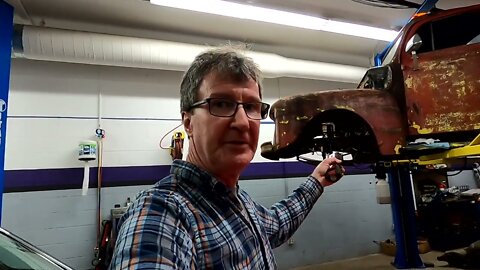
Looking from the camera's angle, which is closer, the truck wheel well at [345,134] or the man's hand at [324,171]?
the man's hand at [324,171]

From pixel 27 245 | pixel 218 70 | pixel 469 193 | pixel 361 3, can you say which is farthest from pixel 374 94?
pixel 469 193

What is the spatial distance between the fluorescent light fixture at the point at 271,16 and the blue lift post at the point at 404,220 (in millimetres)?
1939

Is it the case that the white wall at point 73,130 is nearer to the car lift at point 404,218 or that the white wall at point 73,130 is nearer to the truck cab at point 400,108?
the car lift at point 404,218

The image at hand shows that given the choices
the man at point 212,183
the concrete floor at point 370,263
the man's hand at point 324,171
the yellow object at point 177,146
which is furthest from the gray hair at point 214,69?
the concrete floor at point 370,263

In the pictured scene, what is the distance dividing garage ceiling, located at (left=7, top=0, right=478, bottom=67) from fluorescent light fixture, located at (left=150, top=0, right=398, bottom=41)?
11 centimetres

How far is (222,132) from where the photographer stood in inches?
34.5

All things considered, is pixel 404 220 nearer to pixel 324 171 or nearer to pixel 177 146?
pixel 324 171

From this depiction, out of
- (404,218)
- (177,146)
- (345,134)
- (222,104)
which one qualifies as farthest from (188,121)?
(404,218)

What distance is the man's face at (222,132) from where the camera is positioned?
2.87ft

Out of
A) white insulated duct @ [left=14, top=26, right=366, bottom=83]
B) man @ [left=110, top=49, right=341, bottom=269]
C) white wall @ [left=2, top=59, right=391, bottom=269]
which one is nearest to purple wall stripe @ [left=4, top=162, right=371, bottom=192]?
white wall @ [left=2, top=59, right=391, bottom=269]

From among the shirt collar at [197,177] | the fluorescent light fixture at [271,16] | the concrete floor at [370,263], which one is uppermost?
the fluorescent light fixture at [271,16]

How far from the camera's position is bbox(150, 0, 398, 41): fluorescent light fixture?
344 cm

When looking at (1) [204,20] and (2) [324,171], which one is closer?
(2) [324,171]

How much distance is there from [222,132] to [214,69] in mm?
186
